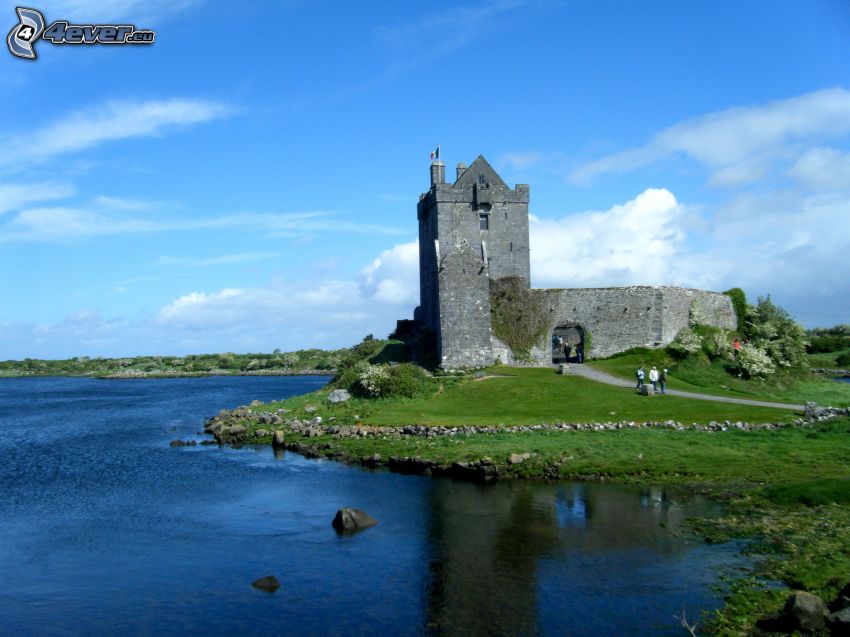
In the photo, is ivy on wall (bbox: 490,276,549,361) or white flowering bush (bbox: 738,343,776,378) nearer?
white flowering bush (bbox: 738,343,776,378)

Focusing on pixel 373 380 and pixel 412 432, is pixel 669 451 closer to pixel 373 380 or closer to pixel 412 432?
pixel 412 432

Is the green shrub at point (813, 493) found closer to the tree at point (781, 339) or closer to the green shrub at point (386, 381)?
the green shrub at point (386, 381)

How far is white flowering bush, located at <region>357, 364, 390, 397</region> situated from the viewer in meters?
42.7

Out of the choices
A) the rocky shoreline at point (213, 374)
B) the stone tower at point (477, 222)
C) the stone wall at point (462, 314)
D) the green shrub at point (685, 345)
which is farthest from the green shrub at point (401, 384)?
the rocky shoreline at point (213, 374)

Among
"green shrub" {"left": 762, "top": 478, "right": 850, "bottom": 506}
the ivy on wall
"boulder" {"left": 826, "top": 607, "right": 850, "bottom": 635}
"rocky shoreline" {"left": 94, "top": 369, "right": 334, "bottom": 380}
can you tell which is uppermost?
the ivy on wall

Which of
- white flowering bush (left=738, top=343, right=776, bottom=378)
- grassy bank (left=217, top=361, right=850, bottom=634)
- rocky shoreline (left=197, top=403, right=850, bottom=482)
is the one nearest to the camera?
grassy bank (left=217, top=361, right=850, bottom=634)

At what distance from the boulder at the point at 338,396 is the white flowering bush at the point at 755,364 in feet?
81.5

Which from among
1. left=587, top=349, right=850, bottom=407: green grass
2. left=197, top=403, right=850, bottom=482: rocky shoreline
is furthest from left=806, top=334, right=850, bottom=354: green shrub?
left=197, top=403, right=850, bottom=482: rocky shoreline

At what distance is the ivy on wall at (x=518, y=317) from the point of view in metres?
50.0

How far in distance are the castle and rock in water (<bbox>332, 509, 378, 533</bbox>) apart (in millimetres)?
25034

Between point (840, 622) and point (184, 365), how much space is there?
153160 mm

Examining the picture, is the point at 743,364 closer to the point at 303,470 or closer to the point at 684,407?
the point at 684,407

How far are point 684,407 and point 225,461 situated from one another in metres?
21.9

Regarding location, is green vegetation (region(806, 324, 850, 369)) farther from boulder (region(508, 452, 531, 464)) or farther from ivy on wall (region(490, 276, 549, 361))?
boulder (region(508, 452, 531, 464))
